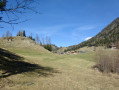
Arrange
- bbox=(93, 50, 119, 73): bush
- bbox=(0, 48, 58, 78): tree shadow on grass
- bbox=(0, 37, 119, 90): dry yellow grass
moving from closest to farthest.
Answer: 1. bbox=(0, 37, 119, 90): dry yellow grass
2. bbox=(0, 48, 58, 78): tree shadow on grass
3. bbox=(93, 50, 119, 73): bush

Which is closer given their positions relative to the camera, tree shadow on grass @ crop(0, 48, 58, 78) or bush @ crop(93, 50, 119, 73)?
tree shadow on grass @ crop(0, 48, 58, 78)

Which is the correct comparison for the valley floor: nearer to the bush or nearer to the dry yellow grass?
the dry yellow grass

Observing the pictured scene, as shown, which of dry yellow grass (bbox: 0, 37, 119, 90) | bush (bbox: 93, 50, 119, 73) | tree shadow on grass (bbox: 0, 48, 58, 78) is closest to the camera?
dry yellow grass (bbox: 0, 37, 119, 90)

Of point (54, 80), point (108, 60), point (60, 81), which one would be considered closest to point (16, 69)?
point (54, 80)

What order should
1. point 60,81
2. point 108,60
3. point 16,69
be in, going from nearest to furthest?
point 60,81 < point 16,69 < point 108,60

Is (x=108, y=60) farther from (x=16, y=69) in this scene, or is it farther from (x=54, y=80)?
(x=16, y=69)

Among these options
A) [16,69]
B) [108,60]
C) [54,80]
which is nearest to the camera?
[54,80]

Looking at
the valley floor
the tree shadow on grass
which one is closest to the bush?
the valley floor

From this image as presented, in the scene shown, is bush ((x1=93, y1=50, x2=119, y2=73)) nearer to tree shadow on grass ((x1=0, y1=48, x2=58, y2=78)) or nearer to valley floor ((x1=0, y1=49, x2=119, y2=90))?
valley floor ((x1=0, y1=49, x2=119, y2=90))

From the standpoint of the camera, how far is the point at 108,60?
1155 cm

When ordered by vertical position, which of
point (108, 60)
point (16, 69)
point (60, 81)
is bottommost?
point (60, 81)

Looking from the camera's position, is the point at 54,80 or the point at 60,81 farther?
the point at 54,80

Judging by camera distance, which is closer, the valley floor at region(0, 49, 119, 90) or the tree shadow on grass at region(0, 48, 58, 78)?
the valley floor at region(0, 49, 119, 90)

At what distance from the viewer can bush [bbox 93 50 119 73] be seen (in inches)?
425
